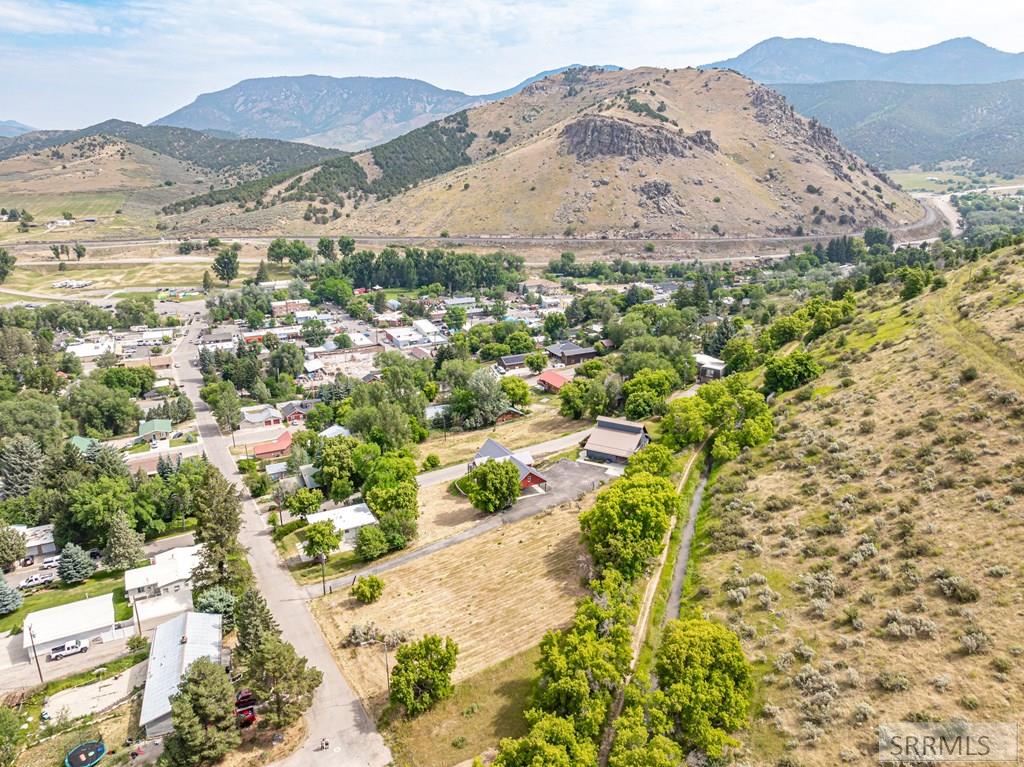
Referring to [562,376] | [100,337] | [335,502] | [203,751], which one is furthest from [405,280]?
[203,751]

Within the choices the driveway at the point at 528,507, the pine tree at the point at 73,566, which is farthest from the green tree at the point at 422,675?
the pine tree at the point at 73,566

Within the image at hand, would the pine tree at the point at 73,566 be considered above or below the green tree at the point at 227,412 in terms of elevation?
below

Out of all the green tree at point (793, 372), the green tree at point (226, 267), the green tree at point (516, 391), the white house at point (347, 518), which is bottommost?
the white house at point (347, 518)

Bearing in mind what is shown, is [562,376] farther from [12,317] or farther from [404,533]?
[12,317]

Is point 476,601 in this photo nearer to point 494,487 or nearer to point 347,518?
point 494,487

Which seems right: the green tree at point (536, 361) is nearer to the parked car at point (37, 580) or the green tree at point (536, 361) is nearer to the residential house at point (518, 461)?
the residential house at point (518, 461)

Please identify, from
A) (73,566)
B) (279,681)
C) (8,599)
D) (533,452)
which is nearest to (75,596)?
(73,566)

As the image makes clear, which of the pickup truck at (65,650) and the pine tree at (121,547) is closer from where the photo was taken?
the pickup truck at (65,650)

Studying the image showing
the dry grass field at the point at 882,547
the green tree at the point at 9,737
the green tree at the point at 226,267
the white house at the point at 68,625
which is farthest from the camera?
the green tree at the point at 226,267
